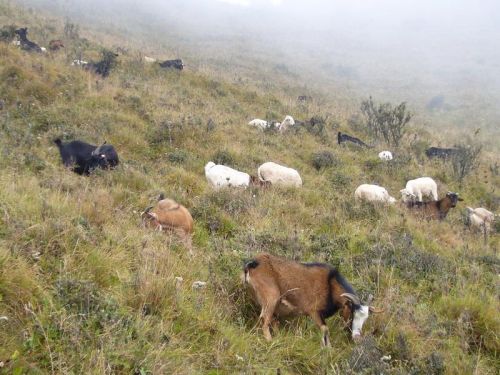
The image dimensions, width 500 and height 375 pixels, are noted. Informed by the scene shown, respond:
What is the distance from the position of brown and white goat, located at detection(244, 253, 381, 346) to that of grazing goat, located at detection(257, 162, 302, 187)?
18.3 feet

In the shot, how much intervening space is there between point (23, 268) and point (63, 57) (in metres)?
16.0

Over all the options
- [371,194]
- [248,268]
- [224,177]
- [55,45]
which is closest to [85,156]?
[224,177]

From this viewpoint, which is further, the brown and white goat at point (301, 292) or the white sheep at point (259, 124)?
the white sheep at point (259, 124)

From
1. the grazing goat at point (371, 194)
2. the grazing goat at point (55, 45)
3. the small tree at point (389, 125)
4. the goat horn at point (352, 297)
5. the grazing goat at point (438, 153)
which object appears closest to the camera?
the goat horn at point (352, 297)

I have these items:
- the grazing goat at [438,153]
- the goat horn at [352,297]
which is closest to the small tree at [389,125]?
the grazing goat at [438,153]

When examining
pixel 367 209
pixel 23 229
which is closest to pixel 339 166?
pixel 367 209

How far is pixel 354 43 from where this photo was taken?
7994 centimetres

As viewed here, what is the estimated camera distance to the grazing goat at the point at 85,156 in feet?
26.9

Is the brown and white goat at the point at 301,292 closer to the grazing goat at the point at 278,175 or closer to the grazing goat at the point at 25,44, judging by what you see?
the grazing goat at the point at 278,175

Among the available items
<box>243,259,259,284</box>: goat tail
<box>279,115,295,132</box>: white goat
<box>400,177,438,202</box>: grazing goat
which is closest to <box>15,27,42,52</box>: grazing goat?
<box>279,115,295,132</box>: white goat

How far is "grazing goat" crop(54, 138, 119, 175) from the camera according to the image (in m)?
8.20

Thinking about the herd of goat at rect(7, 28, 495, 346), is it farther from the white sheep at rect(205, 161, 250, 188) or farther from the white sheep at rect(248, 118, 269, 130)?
the white sheep at rect(248, 118, 269, 130)

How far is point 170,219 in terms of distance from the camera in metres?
5.72

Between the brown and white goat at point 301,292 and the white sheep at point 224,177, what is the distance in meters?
4.63
